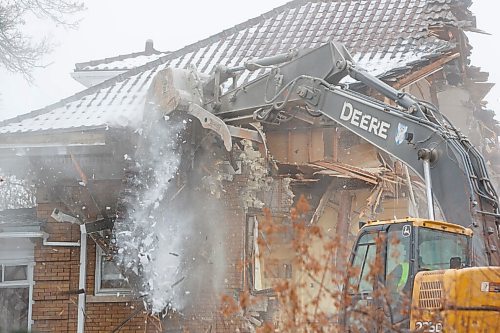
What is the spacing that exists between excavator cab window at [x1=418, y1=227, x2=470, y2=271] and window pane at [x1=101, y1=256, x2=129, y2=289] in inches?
261

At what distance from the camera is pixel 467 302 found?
660 centimetres

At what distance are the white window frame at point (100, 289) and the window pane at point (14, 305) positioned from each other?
50.4 inches

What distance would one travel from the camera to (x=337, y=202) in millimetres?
13109

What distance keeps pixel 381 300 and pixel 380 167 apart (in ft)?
18.8

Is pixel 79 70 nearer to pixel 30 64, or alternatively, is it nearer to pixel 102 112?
pixel 30 64

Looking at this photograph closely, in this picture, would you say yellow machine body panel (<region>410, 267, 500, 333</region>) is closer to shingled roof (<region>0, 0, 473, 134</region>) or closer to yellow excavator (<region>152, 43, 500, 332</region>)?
yellow excavator (<region>152, 43, 500, 332</region>)

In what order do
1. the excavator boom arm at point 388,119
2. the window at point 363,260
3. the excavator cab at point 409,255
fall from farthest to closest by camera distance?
1. the excavator boom arm at point 388,119
2. the window at point 363,260
3. the excavator cab at point 409,255

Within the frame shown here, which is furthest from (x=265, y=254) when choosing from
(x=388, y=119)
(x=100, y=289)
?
(x=388, y=119)

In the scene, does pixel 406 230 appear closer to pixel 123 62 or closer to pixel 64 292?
pixel 64 292

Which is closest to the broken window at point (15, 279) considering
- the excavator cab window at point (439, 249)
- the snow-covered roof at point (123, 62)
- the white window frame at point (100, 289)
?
the white window frame at point (100, 289)

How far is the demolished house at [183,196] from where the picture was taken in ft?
38.1

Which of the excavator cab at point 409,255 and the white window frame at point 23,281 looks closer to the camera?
the excavator cab at point 409,255

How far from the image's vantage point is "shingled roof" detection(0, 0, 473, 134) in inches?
510

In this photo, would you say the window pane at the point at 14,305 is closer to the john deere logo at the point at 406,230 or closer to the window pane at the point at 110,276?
the window pane at the point at 110,276
